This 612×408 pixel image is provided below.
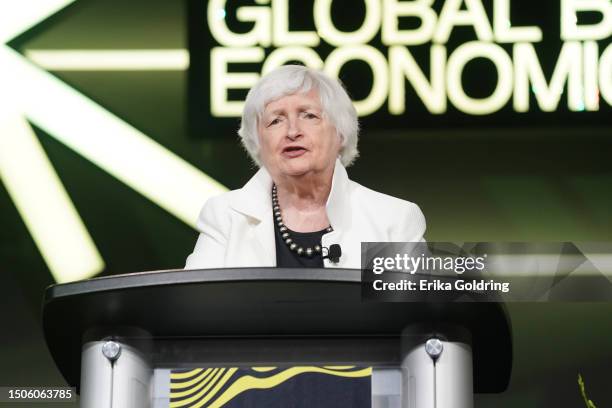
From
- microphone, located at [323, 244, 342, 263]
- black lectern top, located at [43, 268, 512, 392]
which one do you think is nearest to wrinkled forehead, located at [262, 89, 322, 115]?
microphone, located at [323, 244, 342, 263]

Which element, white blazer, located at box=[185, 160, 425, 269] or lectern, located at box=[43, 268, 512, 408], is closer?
lectern, located at box=[43, 268, 512, 408]

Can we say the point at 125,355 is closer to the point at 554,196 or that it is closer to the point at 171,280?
the point at 171,280

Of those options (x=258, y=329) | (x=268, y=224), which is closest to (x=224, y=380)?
(x=258, y=329)

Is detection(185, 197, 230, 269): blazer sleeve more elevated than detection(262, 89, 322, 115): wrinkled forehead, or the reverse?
detection(262, 89, 322, 115): wrinkled forehead

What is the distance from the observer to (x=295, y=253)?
2984 mm

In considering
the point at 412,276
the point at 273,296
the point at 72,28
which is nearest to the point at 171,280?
the point at 273,296

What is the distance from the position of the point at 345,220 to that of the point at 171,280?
159 cm

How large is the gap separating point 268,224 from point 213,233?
0.18 meters

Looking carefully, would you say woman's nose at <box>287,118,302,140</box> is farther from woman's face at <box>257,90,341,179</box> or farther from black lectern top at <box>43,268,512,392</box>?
black lectern top at <box>43,268,512,392</box>

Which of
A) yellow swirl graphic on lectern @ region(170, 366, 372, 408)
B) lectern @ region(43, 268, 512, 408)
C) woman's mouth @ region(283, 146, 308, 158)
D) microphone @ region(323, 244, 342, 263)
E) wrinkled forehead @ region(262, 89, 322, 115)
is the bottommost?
yellow swirl graphic on lectern @ region(170, 366, 372, 408)

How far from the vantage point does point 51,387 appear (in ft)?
A: 13.5

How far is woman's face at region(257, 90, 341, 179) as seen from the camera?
10.5 feet

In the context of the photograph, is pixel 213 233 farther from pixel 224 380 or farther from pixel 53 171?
pixel 224 380

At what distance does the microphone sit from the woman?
0.54ft
